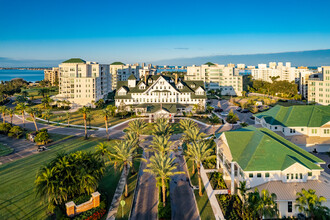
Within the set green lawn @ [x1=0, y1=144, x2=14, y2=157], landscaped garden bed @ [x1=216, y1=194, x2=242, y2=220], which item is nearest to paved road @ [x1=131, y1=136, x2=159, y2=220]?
landscaped garden bed @ [x1=216, y1=194, x2=242, y2=220]

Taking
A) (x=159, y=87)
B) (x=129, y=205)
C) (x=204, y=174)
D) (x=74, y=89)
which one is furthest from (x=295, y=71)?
(x=129, y=205)

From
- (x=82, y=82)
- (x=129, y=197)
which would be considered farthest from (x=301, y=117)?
(x=82, y=82)

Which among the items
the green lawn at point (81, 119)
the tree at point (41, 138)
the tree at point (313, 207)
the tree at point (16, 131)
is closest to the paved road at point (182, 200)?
the tree at point (313, 207)

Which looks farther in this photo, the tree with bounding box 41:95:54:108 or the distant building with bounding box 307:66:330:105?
the tree with bounding box 41:95:54:108

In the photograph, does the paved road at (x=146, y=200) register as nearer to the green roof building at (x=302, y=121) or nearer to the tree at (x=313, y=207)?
the tree at (x=313, y=207)

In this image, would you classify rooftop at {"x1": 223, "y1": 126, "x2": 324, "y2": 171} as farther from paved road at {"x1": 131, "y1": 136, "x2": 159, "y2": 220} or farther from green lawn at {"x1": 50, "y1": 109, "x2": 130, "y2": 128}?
green lawn at {"x1": 50, "y1": 109, "x2": 130, "y2": 128}

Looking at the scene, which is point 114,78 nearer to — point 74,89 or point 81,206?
point 74,89

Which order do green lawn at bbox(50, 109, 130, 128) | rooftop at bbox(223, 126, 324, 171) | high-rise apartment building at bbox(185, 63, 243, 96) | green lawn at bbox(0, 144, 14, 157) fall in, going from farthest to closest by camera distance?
high-rise apartment building at bbox(185, 63, 243, 96), green lawn at bbox(50, 109, 130, 128), green lawn at bbox(0, 144, 14, 157), rooftop at bbox(223, 126, 324, 171)
